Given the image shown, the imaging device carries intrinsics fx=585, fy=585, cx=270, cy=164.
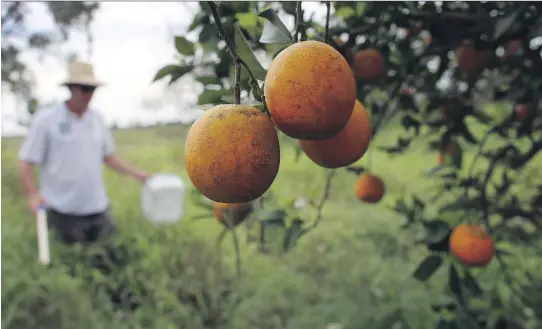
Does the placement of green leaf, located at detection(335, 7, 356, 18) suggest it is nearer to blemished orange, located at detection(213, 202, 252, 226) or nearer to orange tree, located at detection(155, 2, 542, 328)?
orange tree, located at detection(155, 2, 542, 328)

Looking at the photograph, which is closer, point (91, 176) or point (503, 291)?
point (503, 291)

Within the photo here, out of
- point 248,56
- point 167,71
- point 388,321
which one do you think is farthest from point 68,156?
point 248,56

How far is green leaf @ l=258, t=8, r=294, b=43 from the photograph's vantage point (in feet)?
1.35

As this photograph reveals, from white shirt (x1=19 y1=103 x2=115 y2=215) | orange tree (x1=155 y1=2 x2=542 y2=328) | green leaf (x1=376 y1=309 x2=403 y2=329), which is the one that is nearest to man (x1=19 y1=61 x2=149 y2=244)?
white shirt (x1=19 y1=103 x2=115 y2=215)

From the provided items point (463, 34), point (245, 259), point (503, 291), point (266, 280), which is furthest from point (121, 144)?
point (463, 34)

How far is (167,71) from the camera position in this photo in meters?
0.71

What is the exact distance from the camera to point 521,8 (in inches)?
30.4

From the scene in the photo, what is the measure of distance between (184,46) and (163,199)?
7.34 feet

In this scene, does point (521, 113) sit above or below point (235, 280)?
above

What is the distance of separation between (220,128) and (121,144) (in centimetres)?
446

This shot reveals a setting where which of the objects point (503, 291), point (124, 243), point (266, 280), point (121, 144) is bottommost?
point (121, 144)

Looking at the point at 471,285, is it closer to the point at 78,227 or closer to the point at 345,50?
the point at 345,50

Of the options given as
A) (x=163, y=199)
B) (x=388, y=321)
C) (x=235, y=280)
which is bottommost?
(x=163, y=199)

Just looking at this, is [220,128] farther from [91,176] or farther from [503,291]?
[91,176]
